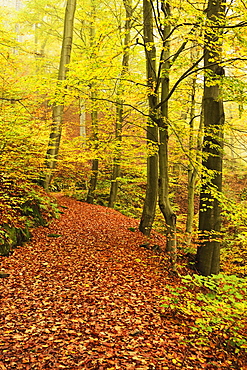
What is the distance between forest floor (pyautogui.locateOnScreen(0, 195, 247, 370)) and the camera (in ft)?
10.9

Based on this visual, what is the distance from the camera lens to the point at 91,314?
4.29 metres

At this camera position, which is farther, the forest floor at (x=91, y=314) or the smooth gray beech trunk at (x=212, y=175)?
the smooth gray beech trunk at (x=212, y=175)

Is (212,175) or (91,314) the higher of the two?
(212,175)

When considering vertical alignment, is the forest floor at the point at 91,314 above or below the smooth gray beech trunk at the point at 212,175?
below

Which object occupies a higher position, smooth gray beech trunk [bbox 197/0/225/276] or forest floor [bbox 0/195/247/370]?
smooth gray beech trunk [bbox 197/0/225/276]

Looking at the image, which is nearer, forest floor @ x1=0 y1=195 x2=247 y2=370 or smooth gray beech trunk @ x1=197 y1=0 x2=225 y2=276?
forest floor @ x1=0 y1=195 x2=247 y2=370

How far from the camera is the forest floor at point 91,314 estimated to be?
131 inches

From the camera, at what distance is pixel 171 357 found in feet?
11.2

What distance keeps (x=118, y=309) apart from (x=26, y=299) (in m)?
1.59

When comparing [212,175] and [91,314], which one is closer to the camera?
[91,314]

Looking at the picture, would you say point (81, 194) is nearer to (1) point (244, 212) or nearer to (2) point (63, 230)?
(2) point (63, 230)

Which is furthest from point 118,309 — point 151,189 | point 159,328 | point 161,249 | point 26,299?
point 151,189

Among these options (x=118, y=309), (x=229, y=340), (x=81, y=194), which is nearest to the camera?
(x=229, y=340)

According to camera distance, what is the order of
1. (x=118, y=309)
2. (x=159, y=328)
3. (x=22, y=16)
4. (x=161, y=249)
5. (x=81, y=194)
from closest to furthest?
(x=159, y=328) → (x=118, y=309) → (x=161, y=249) → (x=81, y=194) → (x=22, y=16)
